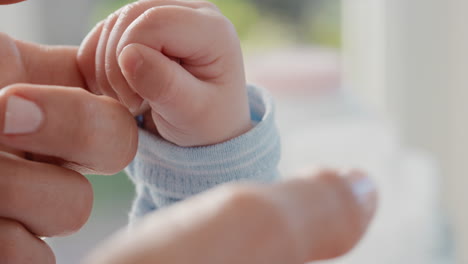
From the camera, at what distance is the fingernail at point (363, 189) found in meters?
0.19

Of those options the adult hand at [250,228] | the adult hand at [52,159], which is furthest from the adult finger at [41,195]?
the adult hand at [250,228]

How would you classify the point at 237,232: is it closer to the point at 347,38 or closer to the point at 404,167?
the point at 404,167

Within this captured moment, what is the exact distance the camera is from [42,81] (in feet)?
1.16

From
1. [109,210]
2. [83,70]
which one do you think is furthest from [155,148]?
[109,210]

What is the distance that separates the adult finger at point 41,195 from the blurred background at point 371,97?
40 cm

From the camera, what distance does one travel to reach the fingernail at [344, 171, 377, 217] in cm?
19

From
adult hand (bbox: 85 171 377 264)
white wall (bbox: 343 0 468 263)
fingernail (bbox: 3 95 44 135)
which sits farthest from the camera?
white wall (bbox: 343 0 468 263)

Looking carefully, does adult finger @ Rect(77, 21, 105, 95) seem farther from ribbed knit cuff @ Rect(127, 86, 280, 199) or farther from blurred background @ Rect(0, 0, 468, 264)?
blurred background @ Rect(0, 0, 468, 264)

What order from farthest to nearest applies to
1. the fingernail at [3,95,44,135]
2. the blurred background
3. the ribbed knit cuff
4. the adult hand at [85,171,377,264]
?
the blurred background, the ribbed knit cuff, the fingernail at [3,95,44,135], the adult hand at [85,171,377,264]

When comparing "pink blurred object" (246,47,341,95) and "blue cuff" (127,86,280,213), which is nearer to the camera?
"blue cuff" (127,86,280,213)

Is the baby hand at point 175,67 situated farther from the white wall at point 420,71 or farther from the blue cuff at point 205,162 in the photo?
the white wall at point 420,71

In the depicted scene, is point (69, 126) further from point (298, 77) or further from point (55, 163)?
point (298, 77)

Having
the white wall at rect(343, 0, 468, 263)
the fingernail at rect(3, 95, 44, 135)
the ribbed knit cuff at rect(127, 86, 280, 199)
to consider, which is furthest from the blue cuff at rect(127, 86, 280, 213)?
the white wall at rect(343, 0, 468, 263)

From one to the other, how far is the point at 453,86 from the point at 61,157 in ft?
3.94
